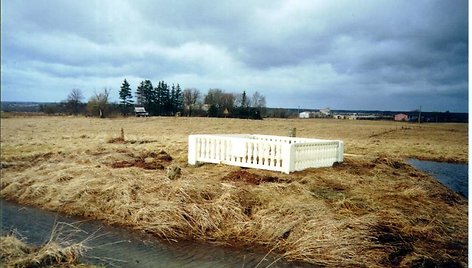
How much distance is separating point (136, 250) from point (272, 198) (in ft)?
7.19

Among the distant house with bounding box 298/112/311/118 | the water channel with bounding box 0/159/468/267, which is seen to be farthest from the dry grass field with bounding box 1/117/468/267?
the distant house with bounding box 298/112/311/118

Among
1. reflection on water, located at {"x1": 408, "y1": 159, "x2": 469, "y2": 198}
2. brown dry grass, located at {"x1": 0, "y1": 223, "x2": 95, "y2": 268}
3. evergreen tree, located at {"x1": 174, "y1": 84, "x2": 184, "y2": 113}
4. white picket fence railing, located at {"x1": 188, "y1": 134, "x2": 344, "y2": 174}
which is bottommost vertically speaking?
brown dry grass, located at {"x1": 0, "y1": 223, "x2": 95, "y2": 268}

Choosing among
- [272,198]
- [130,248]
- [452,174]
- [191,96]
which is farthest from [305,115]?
[130,248]

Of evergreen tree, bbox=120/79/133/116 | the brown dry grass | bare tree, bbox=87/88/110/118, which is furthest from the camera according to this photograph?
bare tree, bbox=87/88/110/118

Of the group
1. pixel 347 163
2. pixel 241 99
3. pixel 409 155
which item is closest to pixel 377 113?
pixel 347 163

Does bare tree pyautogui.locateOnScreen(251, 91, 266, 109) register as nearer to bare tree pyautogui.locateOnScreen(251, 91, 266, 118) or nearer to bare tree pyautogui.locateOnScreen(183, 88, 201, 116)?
bare tree pyautogui.locateOnScreen(251, 91, 266, 118)

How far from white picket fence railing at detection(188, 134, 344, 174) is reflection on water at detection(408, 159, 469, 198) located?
2.16m

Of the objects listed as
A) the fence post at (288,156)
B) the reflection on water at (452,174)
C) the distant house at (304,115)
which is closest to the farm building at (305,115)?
the distant house at (304,115)

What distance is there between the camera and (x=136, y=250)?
424 cm

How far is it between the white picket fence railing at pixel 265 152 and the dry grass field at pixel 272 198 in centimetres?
26

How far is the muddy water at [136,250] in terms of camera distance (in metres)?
3.89

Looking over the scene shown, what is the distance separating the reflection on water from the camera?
23.6 feet

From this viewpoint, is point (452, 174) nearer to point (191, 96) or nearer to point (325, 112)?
point (325, 112)

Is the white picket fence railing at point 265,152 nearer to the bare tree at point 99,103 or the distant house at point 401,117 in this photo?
the distant house at point 401,117
